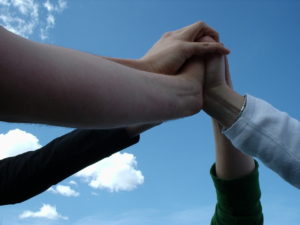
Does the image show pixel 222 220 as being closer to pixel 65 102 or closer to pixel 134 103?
pixel 134 103

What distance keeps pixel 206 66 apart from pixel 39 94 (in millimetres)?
747

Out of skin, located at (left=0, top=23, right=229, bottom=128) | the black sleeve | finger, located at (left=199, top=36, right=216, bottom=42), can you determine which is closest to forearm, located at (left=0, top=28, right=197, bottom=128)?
skin, located at (left=0, top=23, right=229, bottom=128)

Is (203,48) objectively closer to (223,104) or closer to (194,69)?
(194,69)

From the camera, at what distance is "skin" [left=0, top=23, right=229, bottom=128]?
0.58m

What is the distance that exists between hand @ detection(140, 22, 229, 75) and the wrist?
140 mm

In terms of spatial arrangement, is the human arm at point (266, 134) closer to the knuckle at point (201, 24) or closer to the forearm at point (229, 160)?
the forearm at point (229, 160)

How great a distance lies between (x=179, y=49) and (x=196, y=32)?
17 cm

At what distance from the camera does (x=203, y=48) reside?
1.20 metres

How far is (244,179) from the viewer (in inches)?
48.7

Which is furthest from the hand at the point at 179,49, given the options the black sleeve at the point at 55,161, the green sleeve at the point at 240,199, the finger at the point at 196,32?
the green sleeve at the point at 240,199

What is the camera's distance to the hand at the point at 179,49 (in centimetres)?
114

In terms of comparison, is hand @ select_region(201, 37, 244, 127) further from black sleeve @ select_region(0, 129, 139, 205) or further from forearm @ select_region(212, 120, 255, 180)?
black sleeve @ select_region(0, 129, 139, 205)

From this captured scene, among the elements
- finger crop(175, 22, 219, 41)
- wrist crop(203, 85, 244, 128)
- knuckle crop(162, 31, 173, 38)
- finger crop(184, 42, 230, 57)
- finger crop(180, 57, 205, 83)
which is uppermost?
knuckle crop(162, 31, 173, 38)

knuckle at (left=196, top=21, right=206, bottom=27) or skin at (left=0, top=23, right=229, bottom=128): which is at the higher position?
knuckle at (left=196, top=21, right=206, bottom=27)
